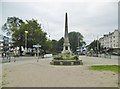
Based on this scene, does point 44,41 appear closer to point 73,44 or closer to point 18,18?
point 18,18

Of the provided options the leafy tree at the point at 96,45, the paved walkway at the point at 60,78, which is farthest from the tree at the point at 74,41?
the paved walkway at the point at 60,78

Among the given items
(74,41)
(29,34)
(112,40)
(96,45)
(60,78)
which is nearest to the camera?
(60,78)

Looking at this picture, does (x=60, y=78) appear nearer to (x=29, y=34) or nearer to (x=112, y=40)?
(x=29, y=34)

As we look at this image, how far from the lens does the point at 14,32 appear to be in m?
75.6

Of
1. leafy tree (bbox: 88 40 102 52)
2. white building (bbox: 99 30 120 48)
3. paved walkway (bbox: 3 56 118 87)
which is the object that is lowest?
paved walkway (bbox: 3 56 118 87)

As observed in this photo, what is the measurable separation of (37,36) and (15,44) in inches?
315

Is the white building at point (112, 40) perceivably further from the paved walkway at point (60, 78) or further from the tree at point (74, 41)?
the paved walkway at point (60, 78)

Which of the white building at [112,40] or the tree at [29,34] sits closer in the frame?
the tree at [29,34]

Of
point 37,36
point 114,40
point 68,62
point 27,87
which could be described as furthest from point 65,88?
point 114,40

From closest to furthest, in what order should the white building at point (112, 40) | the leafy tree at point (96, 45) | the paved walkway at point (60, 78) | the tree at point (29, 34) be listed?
the paved walkway at point (60, 78) < the tree at point (29, 34) < the leafy tree at point (96, 45) < the white building at point (112, 40)

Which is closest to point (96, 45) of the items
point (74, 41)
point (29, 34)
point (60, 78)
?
point (74, 41)

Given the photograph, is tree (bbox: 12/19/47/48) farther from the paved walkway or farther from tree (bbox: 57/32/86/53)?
the paved walkway

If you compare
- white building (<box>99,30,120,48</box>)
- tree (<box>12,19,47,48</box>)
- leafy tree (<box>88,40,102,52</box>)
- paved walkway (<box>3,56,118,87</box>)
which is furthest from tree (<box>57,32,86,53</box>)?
paved walkway (<box>3,56,118,87</box>)

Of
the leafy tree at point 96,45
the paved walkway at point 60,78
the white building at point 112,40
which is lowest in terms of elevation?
the paved walkway at point 60,78
